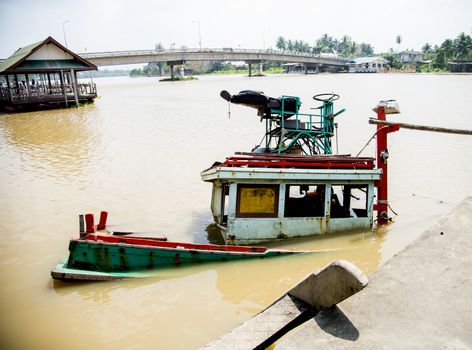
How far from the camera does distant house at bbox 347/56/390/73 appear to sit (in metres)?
100

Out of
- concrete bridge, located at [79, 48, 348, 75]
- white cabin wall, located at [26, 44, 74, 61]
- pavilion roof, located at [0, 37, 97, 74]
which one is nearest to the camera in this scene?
pavilion roof, located at [0, 37, 97, 74]

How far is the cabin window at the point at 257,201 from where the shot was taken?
779 centimetres

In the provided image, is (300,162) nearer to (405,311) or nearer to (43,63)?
(405,311)

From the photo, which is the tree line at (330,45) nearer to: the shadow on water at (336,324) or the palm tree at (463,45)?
the palm tree at (463,45)

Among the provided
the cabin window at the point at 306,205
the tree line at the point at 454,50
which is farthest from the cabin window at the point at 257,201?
the tree line at the point at 454,50

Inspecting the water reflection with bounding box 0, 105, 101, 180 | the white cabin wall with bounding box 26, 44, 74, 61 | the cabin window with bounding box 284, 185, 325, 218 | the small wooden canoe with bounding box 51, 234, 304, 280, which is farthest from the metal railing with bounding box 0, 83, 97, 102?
the cabin window with bounding box 284, 185, 325, 218

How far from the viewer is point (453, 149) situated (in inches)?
678

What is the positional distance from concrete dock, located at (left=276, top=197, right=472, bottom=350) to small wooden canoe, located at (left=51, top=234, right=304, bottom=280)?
4311 mm

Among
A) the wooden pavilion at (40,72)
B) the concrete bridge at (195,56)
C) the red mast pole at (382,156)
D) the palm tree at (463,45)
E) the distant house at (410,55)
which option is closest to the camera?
the red mast pole at (382,156)

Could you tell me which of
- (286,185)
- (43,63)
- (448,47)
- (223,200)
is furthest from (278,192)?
(448,47)

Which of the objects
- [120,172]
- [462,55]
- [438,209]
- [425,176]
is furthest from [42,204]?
[462,55]

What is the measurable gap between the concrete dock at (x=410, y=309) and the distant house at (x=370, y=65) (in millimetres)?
105644

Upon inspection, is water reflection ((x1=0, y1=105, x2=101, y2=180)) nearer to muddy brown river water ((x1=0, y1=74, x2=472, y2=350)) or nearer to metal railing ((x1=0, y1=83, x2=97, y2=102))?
muddy brown river water ((x1=0, y1=74, x2=472, y2=350))

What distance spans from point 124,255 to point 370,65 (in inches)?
4101
